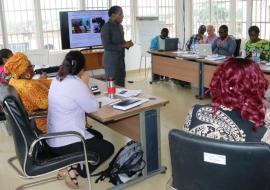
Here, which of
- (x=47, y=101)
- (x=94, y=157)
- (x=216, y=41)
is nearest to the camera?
(x=94, y=157)

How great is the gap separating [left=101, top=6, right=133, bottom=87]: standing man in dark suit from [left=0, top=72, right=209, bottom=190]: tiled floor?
3.03ft

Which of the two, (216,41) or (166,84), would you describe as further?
(166,84)

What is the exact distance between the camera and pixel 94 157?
2.38 metres

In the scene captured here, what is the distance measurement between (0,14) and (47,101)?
4.51 metres

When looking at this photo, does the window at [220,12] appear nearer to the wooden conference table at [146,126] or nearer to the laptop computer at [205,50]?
the laptop computer at [205,50]

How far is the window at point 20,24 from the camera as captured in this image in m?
6.67

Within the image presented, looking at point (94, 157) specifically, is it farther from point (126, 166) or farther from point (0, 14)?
point (0, 14)

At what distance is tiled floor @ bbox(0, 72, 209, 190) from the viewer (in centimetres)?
290

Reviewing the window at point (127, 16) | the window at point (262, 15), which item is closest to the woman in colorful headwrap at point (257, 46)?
the window at point (262, 15)

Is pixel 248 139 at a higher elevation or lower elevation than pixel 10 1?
lower

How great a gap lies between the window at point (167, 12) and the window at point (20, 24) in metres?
3.12

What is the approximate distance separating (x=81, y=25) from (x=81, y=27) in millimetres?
39

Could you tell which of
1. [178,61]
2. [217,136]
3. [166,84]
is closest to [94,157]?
[217,136]

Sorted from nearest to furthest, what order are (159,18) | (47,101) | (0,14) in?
(47,101) < (0,14) < (159,18)
